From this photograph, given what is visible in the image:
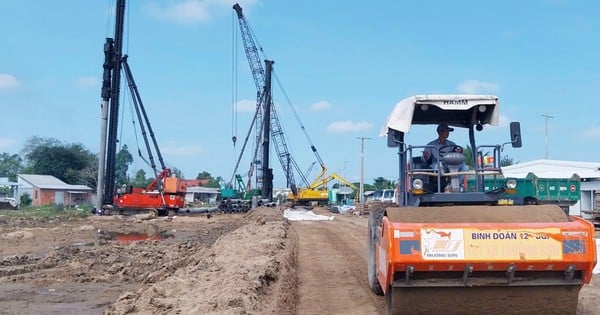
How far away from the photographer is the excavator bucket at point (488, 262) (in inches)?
281

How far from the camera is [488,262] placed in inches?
281

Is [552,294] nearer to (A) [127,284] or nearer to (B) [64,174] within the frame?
(A) [127,284]

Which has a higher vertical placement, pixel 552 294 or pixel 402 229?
pixel 402 229

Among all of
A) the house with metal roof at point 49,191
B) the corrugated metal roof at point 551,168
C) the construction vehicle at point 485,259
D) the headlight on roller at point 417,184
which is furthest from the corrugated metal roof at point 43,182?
the construction vehicle at point 485,259

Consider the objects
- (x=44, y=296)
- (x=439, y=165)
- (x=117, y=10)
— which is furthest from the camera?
(x=117, y=10)

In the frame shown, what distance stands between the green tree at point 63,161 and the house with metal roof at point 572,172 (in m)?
72.5

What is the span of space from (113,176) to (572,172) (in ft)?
114

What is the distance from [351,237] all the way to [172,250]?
246 inches

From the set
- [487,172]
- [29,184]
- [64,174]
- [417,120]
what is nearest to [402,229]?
[487,172]

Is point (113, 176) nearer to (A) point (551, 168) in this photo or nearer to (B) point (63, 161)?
(A) point (551, 168)

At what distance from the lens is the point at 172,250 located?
21844 millimetres

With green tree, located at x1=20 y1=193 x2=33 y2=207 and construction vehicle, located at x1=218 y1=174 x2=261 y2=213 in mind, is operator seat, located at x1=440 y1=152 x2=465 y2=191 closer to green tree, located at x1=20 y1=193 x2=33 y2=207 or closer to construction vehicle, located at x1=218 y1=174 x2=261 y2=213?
construction vehicle, located at x1=218 y1=174 x2=261 y2=213

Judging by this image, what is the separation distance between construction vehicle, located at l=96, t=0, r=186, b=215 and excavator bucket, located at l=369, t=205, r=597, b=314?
143 ft

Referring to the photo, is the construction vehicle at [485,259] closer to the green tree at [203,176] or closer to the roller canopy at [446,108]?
the roller canopy at [446,108]
